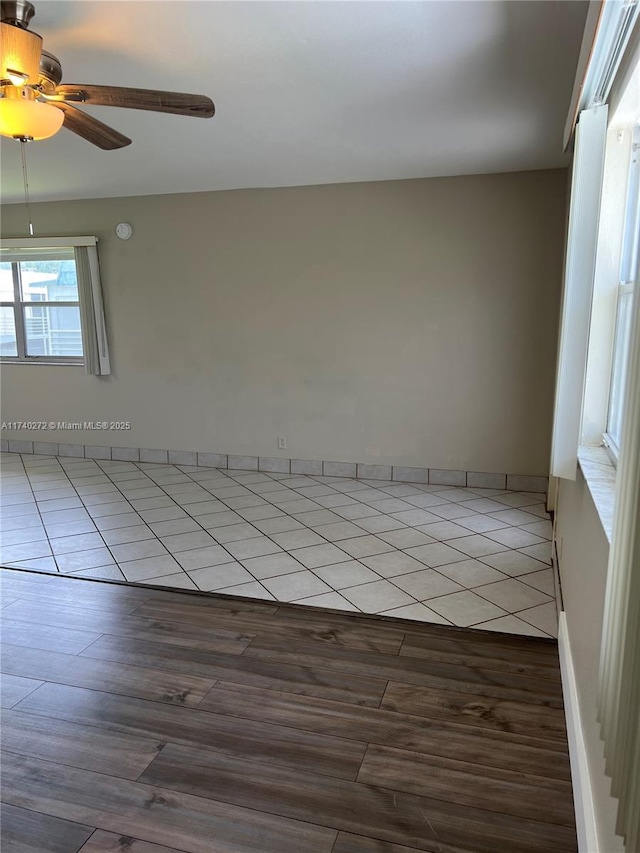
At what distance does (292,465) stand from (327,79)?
10.3 ft

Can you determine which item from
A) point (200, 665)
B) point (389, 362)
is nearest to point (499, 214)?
point (389, 362)

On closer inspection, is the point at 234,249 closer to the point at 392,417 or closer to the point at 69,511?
the point at 392,417

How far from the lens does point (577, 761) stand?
5.33 ft

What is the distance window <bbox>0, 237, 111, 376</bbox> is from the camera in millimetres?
5367

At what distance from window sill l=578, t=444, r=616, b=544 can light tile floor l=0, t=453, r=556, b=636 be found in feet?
2.71

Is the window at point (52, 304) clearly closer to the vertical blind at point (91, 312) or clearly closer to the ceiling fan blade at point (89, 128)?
the vertical blind at point (91, 312)

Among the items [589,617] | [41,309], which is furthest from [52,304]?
[589,617]

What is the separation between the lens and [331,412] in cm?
491

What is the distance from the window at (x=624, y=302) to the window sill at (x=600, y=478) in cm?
5

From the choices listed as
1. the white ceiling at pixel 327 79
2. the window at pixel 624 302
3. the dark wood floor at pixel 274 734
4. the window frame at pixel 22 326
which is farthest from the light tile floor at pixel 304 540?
the white ceiling at pixel 327 79

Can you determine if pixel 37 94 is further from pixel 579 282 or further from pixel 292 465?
pixel 292 465

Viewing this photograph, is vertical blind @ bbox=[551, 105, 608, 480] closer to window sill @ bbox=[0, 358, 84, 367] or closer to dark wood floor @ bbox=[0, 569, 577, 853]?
dark wood floor @ bbox=[0, 569, 577, 853]

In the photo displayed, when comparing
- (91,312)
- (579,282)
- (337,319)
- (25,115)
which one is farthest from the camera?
(91,312)

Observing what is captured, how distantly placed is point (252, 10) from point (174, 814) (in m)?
2.52
